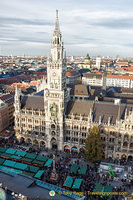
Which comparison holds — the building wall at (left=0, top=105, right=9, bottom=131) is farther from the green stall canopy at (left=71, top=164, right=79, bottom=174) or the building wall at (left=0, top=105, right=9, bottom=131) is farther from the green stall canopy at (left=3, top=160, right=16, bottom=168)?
the green stall canopy at (left=71, top=164, right=79, bottom=174)

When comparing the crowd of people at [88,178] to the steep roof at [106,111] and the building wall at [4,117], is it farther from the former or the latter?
the building wall at [4,117]

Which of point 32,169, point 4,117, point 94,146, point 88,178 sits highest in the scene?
point 4,117

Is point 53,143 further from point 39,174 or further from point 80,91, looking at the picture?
point 80,91

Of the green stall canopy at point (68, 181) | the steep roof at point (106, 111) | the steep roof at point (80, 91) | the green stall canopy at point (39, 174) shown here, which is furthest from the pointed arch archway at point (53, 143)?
the steep roof at point (80, 91)

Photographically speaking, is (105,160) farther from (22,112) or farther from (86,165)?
(22,112)

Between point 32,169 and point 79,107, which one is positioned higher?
point 79,107

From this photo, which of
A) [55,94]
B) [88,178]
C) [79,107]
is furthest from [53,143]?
[88,178]

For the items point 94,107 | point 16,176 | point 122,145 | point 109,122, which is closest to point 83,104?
point 94,107

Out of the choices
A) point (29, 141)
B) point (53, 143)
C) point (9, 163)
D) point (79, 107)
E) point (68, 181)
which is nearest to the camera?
point (68, 181)
